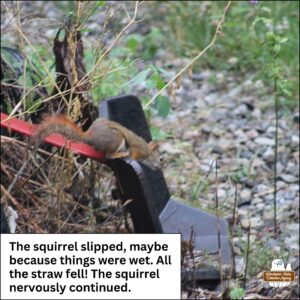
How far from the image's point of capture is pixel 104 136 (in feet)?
12.4

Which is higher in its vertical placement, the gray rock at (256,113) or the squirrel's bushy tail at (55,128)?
the squirrel's bushy tail at (55,128)

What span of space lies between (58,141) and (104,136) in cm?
17

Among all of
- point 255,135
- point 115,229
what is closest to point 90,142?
point 115,229

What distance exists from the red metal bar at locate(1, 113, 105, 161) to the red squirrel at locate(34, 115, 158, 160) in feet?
0.11

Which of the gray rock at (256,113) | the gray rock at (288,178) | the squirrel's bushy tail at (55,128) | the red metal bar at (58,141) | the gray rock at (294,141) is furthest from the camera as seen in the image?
the gray rock at (256,113)

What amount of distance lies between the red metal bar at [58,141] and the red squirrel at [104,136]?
0.11 feet

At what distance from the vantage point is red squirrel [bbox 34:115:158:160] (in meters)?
3.62

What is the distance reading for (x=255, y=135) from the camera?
5.30m

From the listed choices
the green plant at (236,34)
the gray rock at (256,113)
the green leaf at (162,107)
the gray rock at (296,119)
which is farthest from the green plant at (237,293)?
the green plant at (236,34)

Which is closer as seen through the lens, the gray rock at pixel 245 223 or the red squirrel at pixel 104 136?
the red squirrel at pixel 104 136

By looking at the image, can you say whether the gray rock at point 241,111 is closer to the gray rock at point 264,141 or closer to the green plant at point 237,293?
the gray rock at point 264,141

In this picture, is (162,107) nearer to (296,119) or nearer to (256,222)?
(256,222)

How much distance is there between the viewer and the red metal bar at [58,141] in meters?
3.74

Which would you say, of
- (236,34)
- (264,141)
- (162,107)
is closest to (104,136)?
(162,107)
